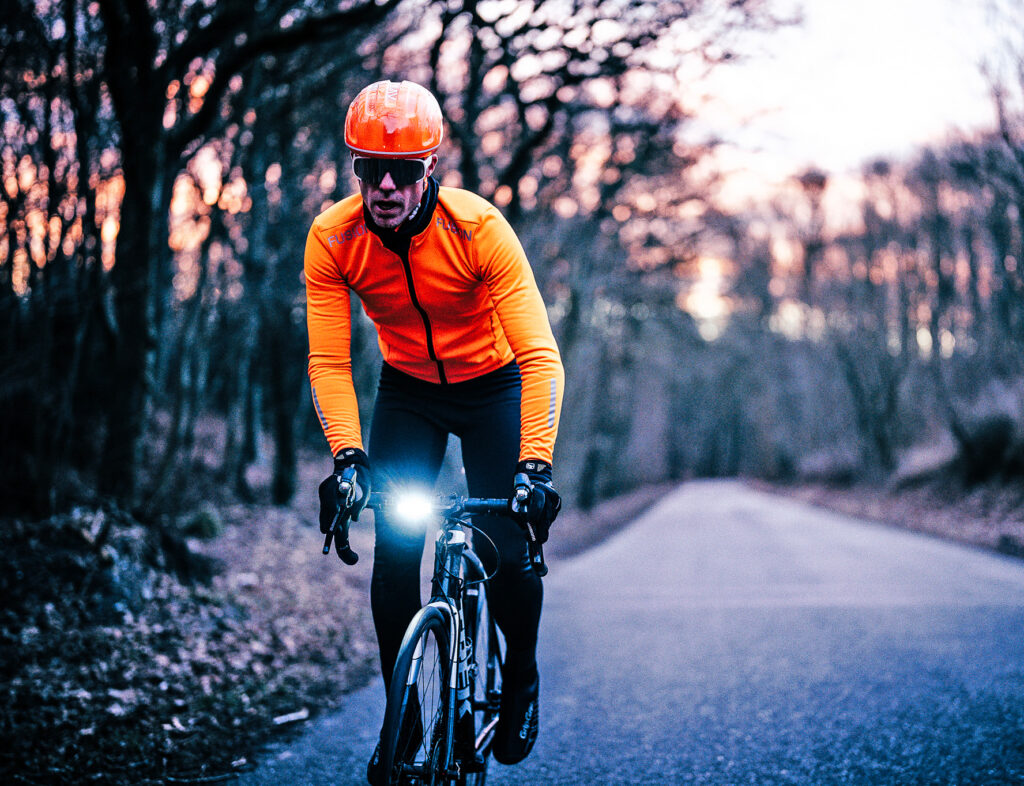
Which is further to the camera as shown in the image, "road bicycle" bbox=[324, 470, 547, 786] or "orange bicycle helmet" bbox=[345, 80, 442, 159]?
"orange bicycle helmet" bbox=[345, 80, 442, 159]

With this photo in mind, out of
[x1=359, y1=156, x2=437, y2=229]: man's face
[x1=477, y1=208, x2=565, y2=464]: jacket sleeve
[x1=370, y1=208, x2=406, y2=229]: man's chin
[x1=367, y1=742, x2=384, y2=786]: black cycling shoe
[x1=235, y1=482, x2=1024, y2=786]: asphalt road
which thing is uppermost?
[x1=359, y1=156, x2=437, y2=229]: man's face

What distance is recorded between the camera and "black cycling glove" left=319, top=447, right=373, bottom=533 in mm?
2436

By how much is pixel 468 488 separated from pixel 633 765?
1.40 metres

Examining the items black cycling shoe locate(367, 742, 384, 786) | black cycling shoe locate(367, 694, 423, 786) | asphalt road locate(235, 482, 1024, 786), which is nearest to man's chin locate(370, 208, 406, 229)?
black cycling shoe locate(367, 694, 423, 786)

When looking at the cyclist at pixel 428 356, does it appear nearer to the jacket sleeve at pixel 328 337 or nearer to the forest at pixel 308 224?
the jacket sleeve at pixel 328 337

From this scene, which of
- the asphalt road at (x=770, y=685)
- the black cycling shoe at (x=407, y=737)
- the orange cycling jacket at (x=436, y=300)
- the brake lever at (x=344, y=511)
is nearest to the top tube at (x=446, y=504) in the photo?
the brake lever at (x=344, y=511)

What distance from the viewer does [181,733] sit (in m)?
3.86

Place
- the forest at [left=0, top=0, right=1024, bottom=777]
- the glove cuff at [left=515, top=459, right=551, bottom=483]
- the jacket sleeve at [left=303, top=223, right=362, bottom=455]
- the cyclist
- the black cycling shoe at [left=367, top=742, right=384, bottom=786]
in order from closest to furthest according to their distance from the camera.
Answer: the black cycling shoe at [left=367, top=742, right=384, bottom=786] < the glove cuff at [left=515, top=459, right=551, bottom=483] < the cyclist < the jacket sleeve at [left=303, top=223, right=362, bottom=455] < the forest at [left=0, top=0, right=1024, bottom=777]

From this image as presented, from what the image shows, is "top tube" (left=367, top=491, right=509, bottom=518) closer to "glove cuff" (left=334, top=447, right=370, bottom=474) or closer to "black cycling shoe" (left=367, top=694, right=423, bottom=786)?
"glove cuff" (left=334, top=447, right=370, bottom=474)

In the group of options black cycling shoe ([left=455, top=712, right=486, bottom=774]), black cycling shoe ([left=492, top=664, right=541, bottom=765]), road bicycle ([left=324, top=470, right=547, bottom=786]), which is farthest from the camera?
black cycling shoe ([left=492, top=664, right=541, bottom=765])

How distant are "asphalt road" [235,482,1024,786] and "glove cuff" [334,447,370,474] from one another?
1497 mm

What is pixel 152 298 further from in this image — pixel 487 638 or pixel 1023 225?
pixel 1023 225

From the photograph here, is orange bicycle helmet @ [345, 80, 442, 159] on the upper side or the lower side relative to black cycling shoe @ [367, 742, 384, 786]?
upper

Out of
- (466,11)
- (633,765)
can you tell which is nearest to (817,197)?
(466,11)
